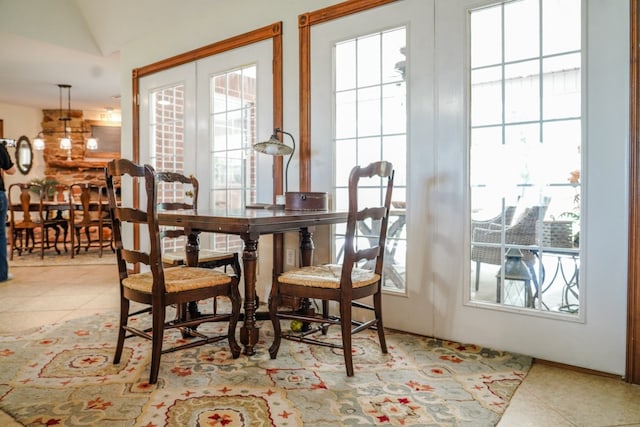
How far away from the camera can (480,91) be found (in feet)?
7.80

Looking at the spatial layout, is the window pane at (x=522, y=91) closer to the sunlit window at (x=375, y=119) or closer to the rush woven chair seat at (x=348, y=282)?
the sunlit window at (x=375, y=119)

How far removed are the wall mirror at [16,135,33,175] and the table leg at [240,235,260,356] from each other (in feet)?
24.6

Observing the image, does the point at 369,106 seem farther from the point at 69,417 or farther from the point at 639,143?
the point at 69,417

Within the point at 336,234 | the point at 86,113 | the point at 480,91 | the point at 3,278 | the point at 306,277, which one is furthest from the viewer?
the point at 86,113

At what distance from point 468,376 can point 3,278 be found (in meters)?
4.39

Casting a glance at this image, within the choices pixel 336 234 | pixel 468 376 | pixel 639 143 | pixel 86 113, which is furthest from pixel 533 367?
pixel 86 113

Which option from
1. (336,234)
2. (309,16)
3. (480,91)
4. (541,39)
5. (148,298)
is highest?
(309,16)

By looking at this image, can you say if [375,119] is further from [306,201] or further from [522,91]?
[522,91]

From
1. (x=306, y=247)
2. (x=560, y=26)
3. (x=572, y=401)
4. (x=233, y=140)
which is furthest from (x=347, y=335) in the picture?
(x=233, y=140)

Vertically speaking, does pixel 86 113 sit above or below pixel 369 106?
above

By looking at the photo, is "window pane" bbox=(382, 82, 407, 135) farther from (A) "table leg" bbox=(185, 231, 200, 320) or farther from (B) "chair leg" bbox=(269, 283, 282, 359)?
(A) "table leg" bbox=(185, 231, 200, 320)

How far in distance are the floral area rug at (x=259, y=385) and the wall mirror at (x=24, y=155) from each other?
647 cm

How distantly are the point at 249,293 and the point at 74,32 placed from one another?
4081 mm

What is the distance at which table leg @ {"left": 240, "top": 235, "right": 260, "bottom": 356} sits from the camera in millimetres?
2099
